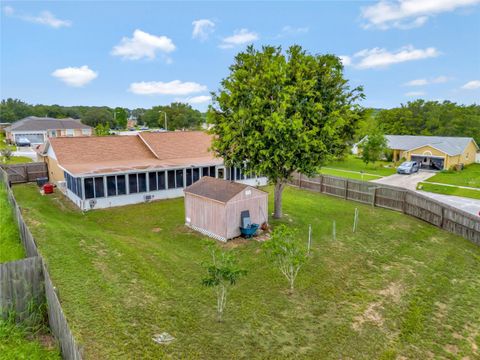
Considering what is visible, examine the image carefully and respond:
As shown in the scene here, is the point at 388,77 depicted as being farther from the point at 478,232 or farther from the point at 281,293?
the point at 281,293

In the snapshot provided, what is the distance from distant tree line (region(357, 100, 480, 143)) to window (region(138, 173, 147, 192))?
1677 inches

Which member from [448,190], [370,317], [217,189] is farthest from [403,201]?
[448,190]

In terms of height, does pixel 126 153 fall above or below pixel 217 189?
above

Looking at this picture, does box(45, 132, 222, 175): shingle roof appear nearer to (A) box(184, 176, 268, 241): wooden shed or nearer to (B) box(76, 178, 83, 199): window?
(B) box(76, 178, 83, 199): window

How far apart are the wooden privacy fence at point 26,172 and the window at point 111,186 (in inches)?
405

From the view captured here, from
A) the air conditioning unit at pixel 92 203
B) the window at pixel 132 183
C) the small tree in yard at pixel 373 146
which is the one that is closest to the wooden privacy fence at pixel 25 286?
the air conditioning unit at pixel 92 203

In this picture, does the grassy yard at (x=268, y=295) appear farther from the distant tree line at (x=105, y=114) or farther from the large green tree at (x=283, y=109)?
the distant tree line at (x=105, y=114)

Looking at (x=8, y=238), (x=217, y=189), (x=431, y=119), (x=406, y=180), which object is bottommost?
(x=406, y=180)

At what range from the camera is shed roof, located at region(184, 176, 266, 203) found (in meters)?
13.3

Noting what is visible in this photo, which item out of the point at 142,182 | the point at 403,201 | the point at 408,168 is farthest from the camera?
the point at 408,168

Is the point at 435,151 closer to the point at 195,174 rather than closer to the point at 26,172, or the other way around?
the point at 195,174

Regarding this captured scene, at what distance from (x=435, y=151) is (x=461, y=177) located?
569 cm

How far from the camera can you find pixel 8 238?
11812 mm

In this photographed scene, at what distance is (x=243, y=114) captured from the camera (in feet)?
44.5
